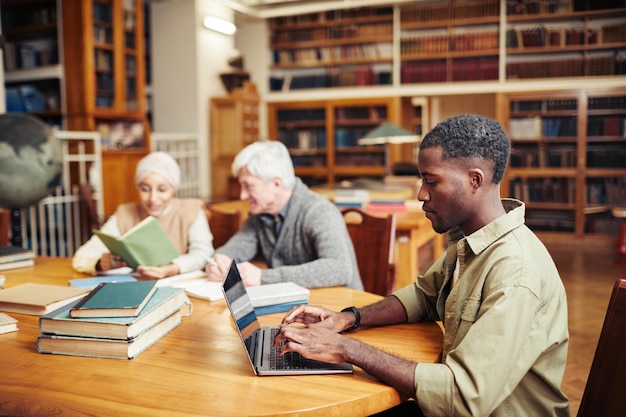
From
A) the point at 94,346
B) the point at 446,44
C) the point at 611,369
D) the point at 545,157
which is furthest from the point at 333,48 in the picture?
the point at 611,369

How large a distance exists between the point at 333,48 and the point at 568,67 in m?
3.32

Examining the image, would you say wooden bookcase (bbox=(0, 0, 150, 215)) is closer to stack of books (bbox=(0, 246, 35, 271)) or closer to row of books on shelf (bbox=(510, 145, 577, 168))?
stack of books (bbox=(0, 246, 35, 271))

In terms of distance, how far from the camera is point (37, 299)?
1.75 meters

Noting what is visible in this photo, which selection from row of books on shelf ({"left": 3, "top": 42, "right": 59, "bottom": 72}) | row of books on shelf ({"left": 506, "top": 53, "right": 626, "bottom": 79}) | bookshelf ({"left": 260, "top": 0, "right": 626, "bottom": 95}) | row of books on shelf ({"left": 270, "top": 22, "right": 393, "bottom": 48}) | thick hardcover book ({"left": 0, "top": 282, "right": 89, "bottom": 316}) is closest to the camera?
thick hardcover book ({"left": 0, "top": 282, "right": 89, "bottom": 316})

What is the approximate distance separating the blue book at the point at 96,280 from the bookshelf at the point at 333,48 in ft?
22.7

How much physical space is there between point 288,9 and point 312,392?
26.0ft

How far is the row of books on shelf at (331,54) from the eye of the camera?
28.2 feet

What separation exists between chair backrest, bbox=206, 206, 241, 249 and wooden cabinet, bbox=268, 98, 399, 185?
5308 millimetres

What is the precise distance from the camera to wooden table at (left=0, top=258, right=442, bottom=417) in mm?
1105

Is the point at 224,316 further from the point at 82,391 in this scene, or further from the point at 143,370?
the point at 82,391

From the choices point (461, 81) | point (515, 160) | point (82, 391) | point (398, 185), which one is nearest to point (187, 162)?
point (398, 185)

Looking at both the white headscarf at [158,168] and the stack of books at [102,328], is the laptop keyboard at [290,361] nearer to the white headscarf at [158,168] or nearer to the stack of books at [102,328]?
the stack of books at [102,328]

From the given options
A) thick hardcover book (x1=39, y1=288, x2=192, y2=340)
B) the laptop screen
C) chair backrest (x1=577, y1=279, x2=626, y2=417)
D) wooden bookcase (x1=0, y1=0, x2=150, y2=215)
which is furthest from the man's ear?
wooden bookcase (x1=0, y1=0, x2=150, y2=215)

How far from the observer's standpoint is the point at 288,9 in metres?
8.38
